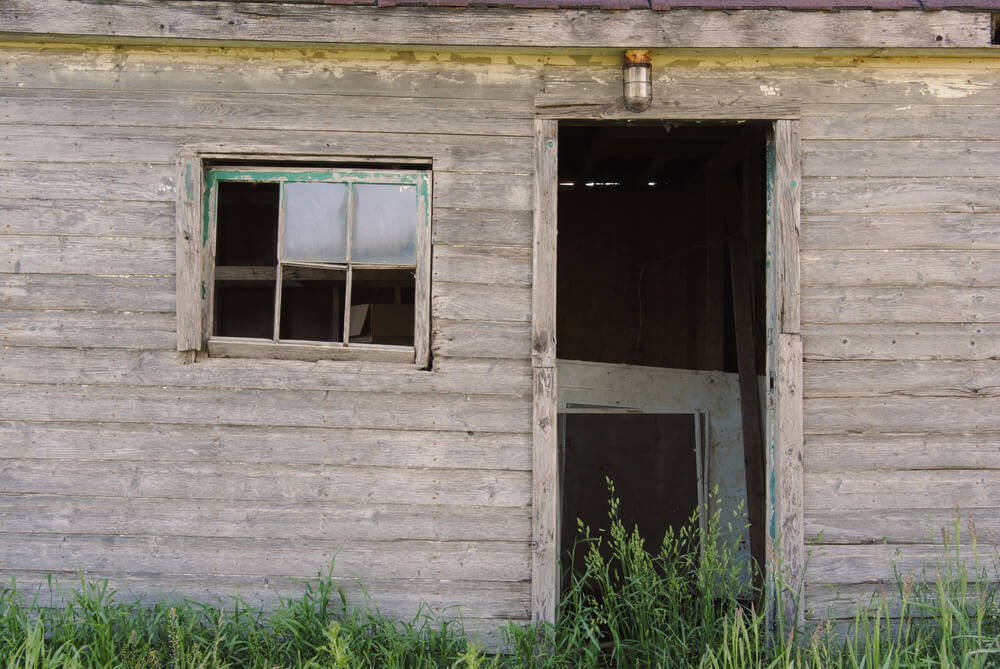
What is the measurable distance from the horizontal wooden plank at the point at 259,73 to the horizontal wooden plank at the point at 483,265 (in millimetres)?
740

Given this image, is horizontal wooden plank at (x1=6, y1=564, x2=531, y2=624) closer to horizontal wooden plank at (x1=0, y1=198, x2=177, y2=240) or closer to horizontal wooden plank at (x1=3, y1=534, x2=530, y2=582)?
horizontal wooden plank at (x1=3, y1=534, x2=530, y2=582)

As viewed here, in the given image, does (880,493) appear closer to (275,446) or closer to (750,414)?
(750,414)

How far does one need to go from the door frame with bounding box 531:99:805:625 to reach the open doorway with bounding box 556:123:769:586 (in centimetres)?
21

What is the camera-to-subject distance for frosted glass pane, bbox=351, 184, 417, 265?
132 inches

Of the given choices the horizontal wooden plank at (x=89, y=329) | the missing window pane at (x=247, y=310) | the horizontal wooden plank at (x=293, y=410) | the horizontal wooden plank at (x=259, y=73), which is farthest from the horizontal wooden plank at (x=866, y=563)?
the missing window pane at (x=247, y=310)

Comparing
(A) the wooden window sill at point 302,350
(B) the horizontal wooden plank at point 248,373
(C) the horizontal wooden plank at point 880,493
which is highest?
(A) the wooden window sill at point 302,350

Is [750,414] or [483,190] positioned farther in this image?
[750,414]

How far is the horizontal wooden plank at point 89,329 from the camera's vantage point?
3273mm

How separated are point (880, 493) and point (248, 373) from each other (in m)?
3.03

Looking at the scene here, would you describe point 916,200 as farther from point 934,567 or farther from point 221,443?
point 221,443

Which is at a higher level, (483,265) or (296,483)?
(483,265)

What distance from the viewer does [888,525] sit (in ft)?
10.7

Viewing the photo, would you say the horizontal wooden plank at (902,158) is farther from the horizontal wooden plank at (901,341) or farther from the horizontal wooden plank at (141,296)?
the horizontal wooden plank at (141,296)

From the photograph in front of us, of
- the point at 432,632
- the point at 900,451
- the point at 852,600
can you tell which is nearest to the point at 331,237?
the point at 432,632
